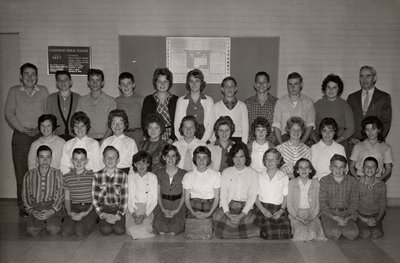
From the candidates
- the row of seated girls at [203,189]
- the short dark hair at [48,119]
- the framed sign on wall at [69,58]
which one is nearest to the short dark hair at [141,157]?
the row of seated girls at [203,189]

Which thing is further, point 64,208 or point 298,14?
point 298,14

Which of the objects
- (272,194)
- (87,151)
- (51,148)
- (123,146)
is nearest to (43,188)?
(51,148)

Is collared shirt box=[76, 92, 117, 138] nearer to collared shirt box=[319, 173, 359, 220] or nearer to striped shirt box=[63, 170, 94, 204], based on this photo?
striped shirt box=[63, 170, 94, 204]

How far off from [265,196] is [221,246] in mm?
798

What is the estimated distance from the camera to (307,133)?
5781 mm

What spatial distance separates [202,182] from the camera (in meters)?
5.22

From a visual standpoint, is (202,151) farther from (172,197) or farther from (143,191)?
(143,191)

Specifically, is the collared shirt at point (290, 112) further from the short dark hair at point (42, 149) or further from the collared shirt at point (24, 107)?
the collared shirt at point (24, 107)

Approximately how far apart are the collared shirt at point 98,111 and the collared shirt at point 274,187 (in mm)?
2005

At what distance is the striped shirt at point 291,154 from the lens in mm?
5438

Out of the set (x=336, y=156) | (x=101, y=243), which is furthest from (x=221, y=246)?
(x=336, y=156)

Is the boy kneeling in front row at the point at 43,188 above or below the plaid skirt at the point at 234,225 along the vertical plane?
above

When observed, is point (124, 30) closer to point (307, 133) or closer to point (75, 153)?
point (75, 153)

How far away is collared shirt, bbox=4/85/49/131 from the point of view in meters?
6.00
